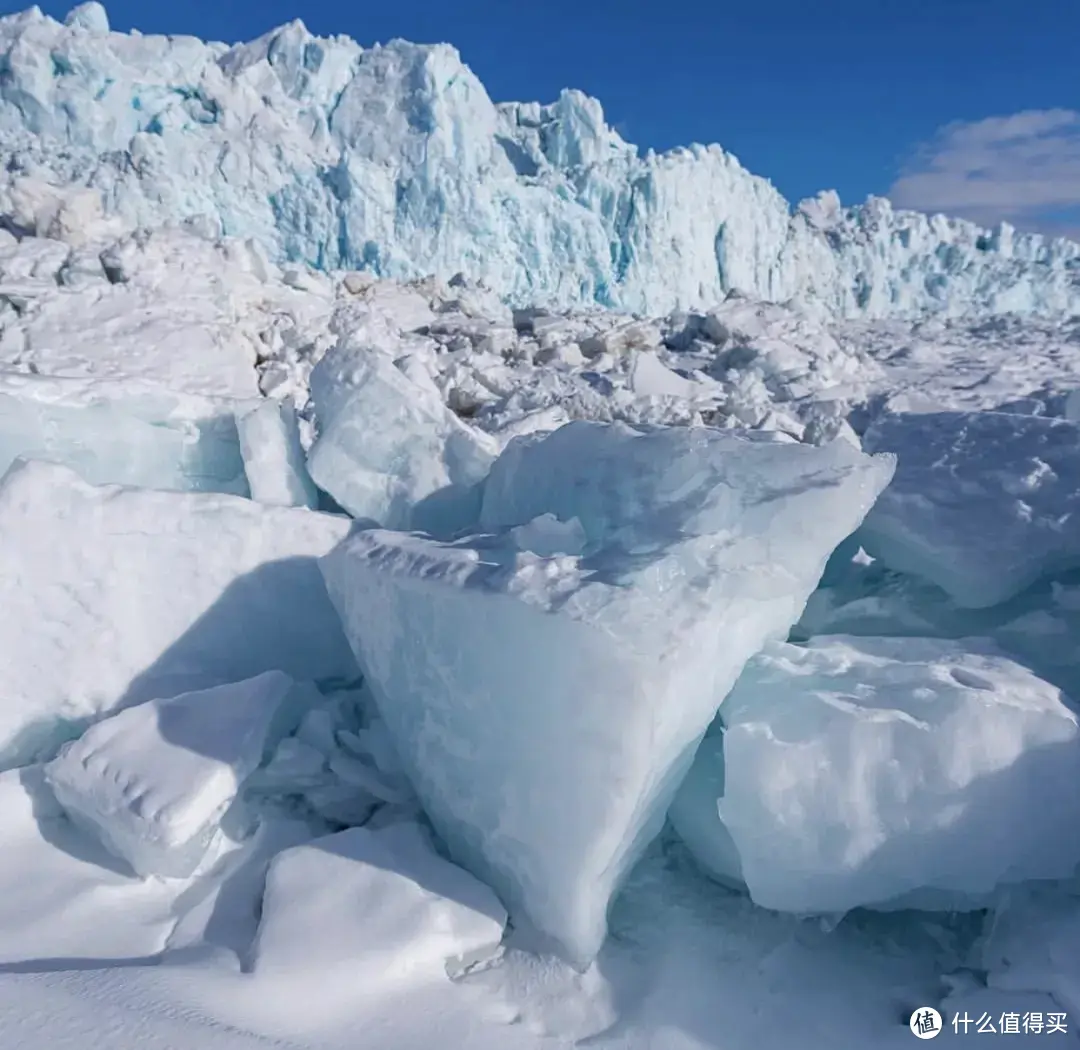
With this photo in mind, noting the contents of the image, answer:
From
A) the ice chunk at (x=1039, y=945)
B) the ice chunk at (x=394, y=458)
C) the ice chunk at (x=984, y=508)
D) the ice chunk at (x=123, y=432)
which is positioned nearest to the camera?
the ice chunk at (x=1039, y=945)

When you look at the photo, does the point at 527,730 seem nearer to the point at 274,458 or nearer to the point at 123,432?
the point at 274,458

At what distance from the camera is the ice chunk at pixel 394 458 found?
229cm

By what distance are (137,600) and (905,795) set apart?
5.03 feet

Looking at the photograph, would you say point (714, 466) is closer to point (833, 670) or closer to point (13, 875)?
point (833, 670)

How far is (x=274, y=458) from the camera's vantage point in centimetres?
240

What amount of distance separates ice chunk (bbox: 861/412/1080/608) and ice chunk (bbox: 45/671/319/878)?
4.26 ft

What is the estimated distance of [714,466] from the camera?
168 cm

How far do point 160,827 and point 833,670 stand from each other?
1125 mm

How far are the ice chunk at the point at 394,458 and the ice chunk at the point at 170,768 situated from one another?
68cm

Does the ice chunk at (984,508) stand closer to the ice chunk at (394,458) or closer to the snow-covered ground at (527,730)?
the snow-covered ground at (527,730)
